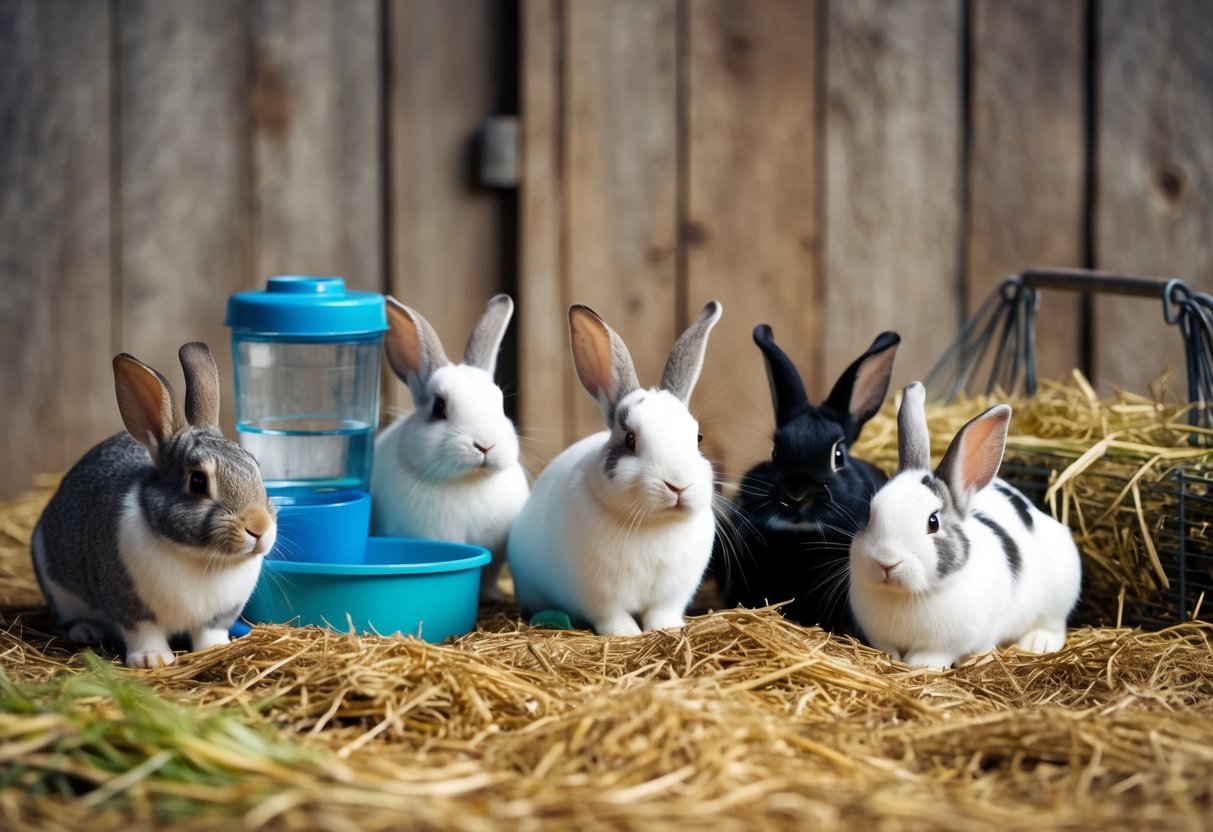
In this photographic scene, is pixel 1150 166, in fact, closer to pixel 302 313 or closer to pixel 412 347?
pixel 412 347

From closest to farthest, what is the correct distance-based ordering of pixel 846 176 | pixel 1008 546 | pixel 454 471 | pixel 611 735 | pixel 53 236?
pixel 611 735 < pixel 1008 546 < pixel 454 471 < pixel 53 236 < pixel 846 176

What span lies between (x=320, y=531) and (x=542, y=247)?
7.03 feet

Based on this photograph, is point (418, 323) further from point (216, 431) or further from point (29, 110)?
point (29, 110)

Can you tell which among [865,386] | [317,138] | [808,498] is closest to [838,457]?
[808,498]

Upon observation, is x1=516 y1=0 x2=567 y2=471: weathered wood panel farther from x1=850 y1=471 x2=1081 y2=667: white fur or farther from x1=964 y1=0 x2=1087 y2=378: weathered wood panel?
x1=850 y1=471 x2=1081 y2=667: white fur

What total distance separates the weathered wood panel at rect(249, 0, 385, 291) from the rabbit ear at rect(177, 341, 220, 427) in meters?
2.07

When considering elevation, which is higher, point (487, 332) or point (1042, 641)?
point (487, 332)

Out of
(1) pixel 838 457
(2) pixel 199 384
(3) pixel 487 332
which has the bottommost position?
(1) pixel 838 457

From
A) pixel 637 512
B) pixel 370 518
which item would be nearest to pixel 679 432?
pixel 637 512

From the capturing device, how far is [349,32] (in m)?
5.08

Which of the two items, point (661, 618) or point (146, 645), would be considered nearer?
point (146, 645)

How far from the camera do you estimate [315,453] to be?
3.88 metres

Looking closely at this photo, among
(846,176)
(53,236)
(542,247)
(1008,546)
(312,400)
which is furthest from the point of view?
(846,176)

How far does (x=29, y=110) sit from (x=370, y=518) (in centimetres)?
224
